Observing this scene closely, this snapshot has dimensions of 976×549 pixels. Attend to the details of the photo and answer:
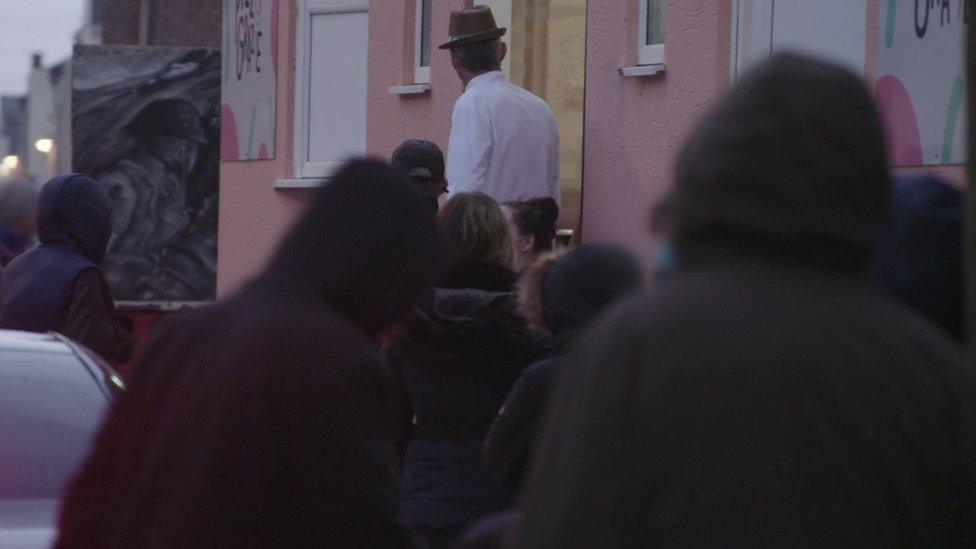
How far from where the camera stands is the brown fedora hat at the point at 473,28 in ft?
28.8

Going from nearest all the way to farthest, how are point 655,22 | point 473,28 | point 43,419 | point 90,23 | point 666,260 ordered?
point 666,260
point 43,419
point 473,28
point 655,22
point 90,23

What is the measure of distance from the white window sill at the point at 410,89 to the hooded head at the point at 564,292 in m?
7.71

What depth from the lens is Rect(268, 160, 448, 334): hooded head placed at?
141 inches

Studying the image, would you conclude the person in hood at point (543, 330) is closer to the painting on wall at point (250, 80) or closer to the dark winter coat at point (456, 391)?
the dark winter coat at point (456, 391)

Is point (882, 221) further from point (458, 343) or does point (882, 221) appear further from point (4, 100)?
point (4, 100)

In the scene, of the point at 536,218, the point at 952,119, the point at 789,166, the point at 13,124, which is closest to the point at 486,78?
the point at 536,218

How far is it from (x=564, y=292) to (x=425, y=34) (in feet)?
28.7

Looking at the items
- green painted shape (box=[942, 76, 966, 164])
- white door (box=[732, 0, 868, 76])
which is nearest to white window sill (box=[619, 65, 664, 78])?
white door (box=[732, 0, 868, 76])

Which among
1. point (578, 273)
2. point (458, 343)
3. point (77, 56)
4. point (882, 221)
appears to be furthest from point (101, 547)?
point (77, 56)

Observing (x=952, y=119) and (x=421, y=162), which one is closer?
(x=421, y=162)

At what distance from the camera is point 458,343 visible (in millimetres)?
5488

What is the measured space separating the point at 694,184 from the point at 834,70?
0.77 feet

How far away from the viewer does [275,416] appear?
3.38m

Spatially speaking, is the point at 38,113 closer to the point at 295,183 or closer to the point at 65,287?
the point at 295,183
